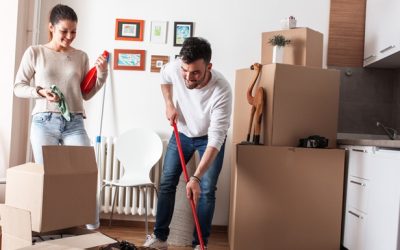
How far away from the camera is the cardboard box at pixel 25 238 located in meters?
1.12

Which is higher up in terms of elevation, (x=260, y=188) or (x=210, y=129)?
(x=210, y=129)

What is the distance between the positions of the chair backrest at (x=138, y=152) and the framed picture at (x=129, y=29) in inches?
27.7

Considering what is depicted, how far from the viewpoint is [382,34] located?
236 centimetres

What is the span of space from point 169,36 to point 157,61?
205 mm

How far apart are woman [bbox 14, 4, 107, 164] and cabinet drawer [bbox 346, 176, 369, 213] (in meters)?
1.43

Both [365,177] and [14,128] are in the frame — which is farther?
[14,128]

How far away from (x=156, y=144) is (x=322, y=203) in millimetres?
1178

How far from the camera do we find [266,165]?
210 cm

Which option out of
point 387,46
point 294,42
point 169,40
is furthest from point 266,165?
point 169,40

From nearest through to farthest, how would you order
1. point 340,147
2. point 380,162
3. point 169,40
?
point 380,162 → point 340,147 → point 169,40

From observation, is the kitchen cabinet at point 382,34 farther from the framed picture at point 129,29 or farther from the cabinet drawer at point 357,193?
the framed picture at point 129,29

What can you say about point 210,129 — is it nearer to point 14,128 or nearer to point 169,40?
point 169,40

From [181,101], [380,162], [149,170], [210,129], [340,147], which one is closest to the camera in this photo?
[380,162]

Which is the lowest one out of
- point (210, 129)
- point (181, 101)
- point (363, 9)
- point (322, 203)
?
point (322, 203)
